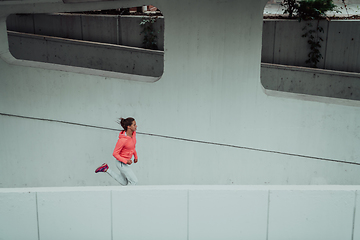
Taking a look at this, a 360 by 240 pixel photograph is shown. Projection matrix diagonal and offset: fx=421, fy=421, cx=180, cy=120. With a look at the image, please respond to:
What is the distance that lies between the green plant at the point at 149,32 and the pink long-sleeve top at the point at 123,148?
574 cm

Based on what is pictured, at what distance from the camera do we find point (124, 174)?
7.05m

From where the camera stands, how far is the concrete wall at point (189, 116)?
26.6 ft

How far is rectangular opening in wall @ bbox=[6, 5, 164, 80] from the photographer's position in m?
12.1

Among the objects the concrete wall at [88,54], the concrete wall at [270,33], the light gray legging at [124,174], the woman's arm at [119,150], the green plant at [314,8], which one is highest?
the green plant at [314,8]

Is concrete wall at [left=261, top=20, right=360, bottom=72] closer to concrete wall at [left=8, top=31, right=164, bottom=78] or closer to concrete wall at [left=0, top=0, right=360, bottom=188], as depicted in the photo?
concrete wall at [left=0, top=0, right=360, bottom=188]

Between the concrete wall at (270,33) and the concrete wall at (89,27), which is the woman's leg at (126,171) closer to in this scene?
the concrete wall at (270,33)

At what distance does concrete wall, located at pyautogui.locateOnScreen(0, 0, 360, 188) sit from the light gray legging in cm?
191

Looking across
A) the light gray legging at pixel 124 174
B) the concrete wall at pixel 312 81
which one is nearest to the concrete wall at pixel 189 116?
the light gray legging at pixel 124 174

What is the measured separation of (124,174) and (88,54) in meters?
6.50

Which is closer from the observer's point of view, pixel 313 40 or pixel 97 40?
pixel 313 40

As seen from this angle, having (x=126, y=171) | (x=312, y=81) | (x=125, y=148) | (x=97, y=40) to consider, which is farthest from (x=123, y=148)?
(x=97, y=40)

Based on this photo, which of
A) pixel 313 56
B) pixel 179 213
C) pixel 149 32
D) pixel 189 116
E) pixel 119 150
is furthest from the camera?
pixel 149 32

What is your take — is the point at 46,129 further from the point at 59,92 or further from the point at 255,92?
the point at 255,92

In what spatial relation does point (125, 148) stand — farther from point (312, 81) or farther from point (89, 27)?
point (89, 27)
